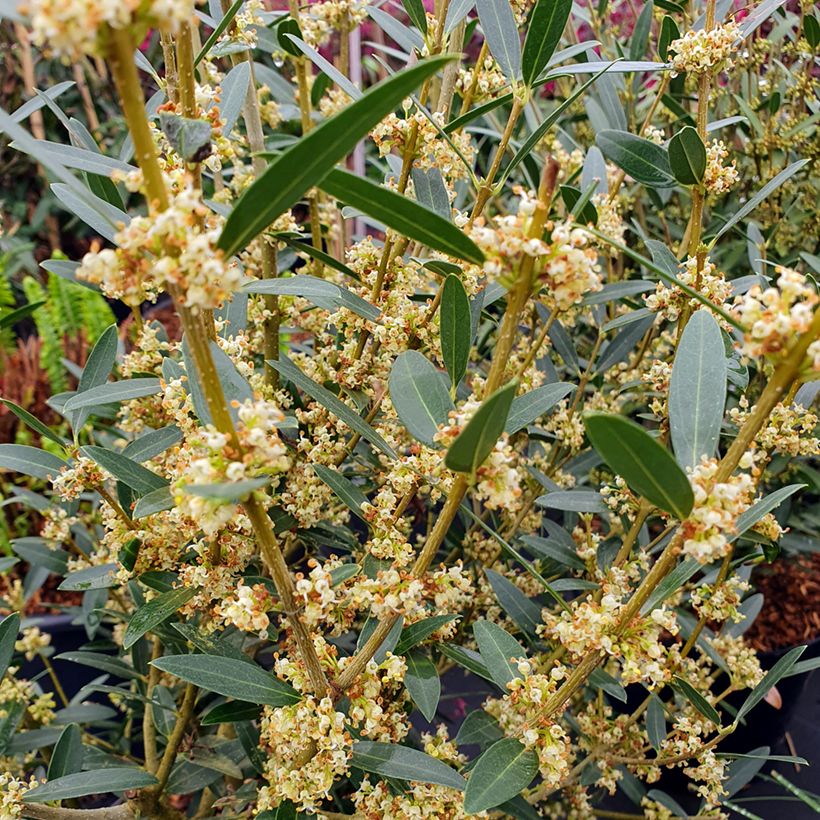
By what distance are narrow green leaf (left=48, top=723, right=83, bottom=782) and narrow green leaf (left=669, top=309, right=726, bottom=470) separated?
2.48 feet

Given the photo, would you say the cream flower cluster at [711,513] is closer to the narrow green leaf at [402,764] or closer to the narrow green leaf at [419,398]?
the narrow green leaf at [419,398]

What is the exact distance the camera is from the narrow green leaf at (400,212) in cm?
44

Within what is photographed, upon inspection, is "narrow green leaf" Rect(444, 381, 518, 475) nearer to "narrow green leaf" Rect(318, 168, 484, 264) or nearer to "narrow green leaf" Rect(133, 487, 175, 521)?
"narrow green leaf" Rect(318, 168, 484, 264)

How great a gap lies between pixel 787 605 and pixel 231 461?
1602mm

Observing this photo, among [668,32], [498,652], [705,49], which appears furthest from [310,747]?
[668,32]

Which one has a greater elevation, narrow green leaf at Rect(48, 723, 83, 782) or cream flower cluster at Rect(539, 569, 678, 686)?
Answer: cream flower cluster at Rect(539, 569, 678, 686)

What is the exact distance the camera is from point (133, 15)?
35 cm

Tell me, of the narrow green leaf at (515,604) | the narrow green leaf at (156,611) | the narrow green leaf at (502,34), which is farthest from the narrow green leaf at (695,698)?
the narrow green leaf at (502,34)

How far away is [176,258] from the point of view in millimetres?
403

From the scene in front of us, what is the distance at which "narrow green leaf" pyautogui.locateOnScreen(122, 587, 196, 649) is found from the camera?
0.70 metres

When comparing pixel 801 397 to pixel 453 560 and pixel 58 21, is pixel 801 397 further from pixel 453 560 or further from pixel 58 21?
pixel 58 21

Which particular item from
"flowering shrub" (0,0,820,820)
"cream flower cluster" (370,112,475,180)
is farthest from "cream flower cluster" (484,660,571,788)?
"cream flower cluster" (370,112,475,180)

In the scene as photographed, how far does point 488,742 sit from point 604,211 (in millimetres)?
660

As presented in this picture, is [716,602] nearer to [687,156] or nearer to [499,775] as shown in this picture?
[499,775]
